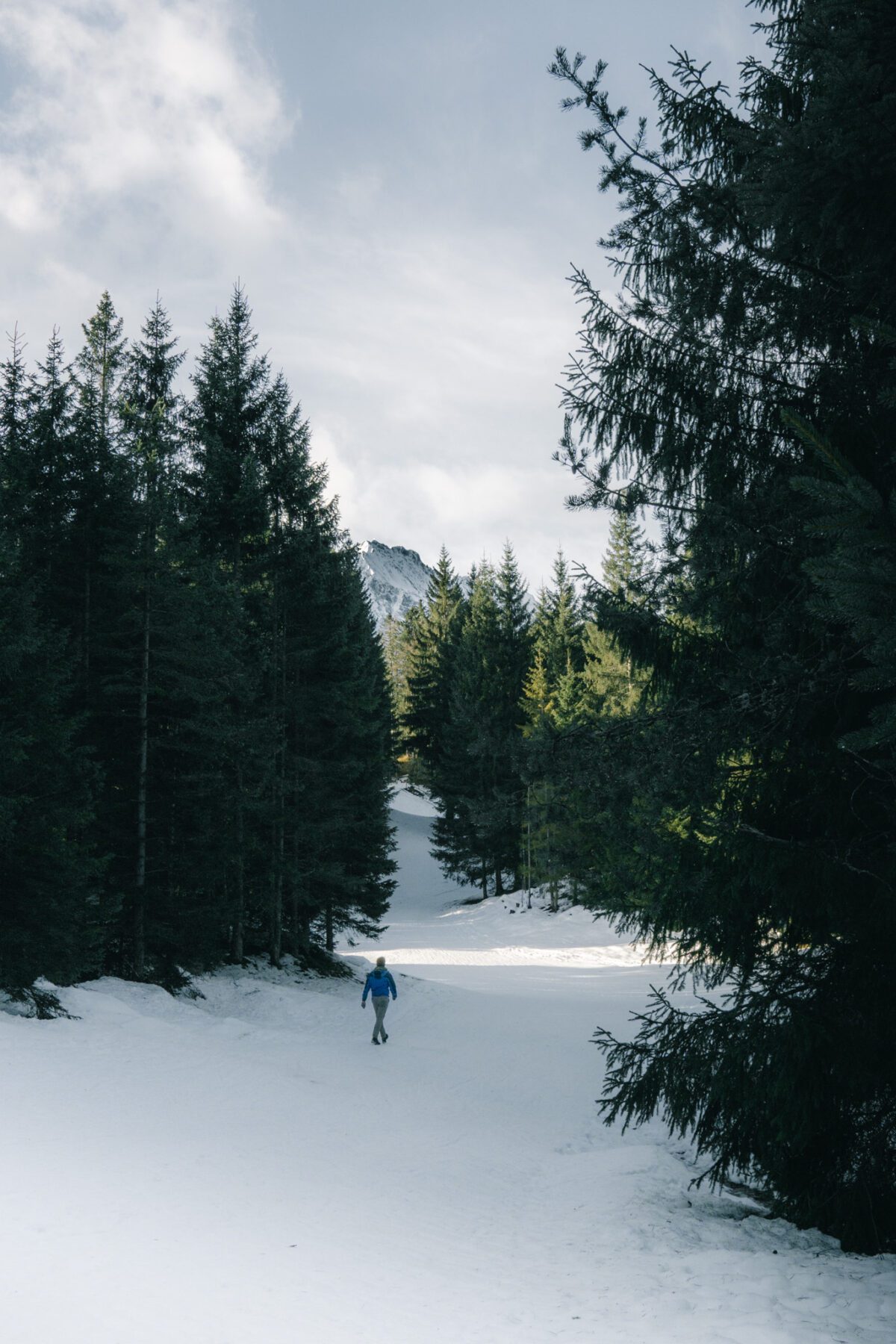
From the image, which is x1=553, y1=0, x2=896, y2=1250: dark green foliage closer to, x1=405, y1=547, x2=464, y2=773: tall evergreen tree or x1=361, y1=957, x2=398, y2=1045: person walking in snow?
x1=361, y1=957, x2=398, y2=1045: person walking in snow

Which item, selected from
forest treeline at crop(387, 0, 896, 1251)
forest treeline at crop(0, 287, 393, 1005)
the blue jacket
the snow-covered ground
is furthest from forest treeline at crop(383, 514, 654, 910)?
forest treeline at crop(387, 0, 896, 1251)

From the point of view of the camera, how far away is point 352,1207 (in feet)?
25.4

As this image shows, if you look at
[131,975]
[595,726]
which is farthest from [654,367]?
[131,975]

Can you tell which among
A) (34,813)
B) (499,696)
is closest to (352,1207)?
(34,813)

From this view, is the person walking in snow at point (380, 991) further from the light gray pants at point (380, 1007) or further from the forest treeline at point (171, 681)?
the forest treeline at point (171, 681)

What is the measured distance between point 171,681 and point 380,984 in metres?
7.53

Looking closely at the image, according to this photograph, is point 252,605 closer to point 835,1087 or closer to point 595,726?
point 595,726

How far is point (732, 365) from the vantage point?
275 inches

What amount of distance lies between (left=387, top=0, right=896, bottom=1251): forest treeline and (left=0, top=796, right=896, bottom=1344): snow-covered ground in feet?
3.60

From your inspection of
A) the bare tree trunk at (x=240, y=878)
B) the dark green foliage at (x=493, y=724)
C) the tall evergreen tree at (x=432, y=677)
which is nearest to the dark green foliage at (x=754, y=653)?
the bare tree trunk at (x=240, y=878)

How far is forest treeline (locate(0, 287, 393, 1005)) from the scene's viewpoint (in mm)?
12992

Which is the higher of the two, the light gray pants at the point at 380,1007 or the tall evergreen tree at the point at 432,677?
the tall evergreen tree at the point at 432,677

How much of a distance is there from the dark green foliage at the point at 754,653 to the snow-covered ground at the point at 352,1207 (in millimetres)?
1105

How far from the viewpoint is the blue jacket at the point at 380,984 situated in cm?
1599
